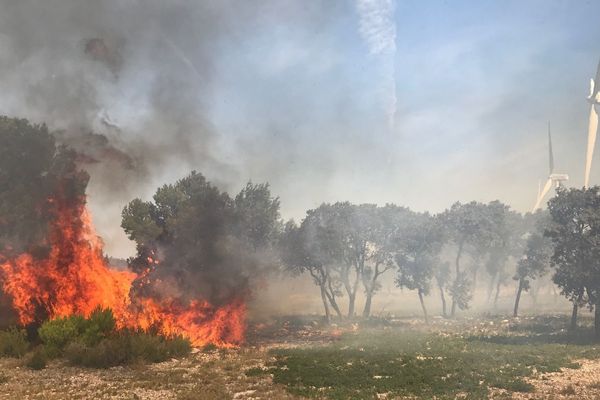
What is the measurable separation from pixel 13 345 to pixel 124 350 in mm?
6786

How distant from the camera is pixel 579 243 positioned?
1425 inches

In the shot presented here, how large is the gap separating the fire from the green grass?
7.25 m

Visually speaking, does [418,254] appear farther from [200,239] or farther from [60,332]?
[60,332]

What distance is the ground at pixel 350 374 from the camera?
59.3ft

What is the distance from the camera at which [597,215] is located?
36.0m

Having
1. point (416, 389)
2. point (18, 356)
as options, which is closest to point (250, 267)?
point (18, 356)

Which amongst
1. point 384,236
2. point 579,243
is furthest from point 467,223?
point 579,243

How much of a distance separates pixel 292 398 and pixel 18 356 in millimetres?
16510

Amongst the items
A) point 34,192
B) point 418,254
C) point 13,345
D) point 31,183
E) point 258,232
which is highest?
point 31,183

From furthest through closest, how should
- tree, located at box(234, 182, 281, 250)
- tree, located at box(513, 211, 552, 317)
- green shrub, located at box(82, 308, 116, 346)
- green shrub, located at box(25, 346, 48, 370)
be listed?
tree, located at box(513, 211, 552, 317) < tree, located at box(234, 182, 281, 250) < green shrub, located at box(82, 308, 116, 346) < green shrub, located at box(25, 346, 48, 370)

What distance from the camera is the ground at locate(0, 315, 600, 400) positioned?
18.1 meters

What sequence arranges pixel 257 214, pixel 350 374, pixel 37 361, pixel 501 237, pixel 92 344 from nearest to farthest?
pixel 350 374
pixel 37 361
pixel 92 344
pixel 257 214
pixel 501 237

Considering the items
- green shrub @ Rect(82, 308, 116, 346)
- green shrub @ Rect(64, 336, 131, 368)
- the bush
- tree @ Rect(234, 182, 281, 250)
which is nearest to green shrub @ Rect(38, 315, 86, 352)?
the bush

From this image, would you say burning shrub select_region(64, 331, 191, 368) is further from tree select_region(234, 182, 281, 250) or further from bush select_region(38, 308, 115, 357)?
tree select_region(234, 182, 281, 250)
